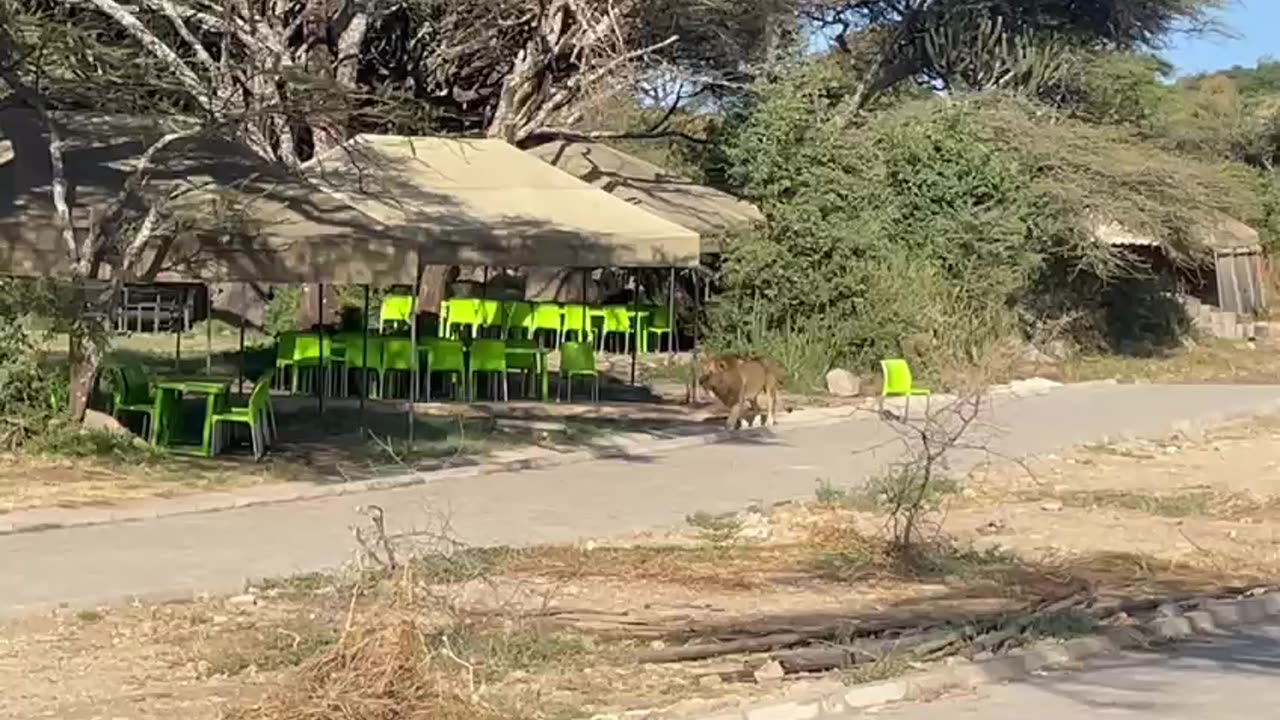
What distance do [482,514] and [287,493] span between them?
175cm

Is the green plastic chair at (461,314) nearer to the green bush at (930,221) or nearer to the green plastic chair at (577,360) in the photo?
the green bush at (930,221)

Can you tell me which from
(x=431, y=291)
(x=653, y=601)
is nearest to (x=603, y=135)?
(x=431, y=291)

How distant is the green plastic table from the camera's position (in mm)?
18953

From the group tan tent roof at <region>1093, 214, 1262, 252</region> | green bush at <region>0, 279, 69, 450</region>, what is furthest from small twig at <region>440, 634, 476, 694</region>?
tan tent roof at <region>1093, 214, 1262, 252</region>

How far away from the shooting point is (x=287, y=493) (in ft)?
55.6

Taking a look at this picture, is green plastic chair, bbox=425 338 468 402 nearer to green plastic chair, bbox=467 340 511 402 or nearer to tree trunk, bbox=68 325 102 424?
green plastic chair, bbox=467 340 511 402

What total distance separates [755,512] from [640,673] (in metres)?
6.79

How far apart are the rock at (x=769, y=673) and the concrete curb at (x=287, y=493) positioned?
6785 millimetres

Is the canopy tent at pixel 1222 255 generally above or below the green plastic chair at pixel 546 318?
above

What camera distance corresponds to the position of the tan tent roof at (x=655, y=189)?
30812 mm

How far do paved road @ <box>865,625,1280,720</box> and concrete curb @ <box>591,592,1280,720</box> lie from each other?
12 centimetres

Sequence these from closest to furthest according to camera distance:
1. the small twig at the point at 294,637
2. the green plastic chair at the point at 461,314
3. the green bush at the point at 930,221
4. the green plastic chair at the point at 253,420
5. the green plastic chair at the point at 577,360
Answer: the small twig at the point at 294,637 < the green plastic chair at the point at 253,420 < the green plastic chair at the point at 577,360 < the green plastic chair at the point at 461,314 < the green bush at the point at 930,221

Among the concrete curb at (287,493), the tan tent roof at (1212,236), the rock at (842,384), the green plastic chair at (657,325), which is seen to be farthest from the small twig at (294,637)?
the tan tent roof at (1212,236)

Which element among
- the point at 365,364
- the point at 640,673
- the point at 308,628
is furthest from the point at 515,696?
the point at 365,364
